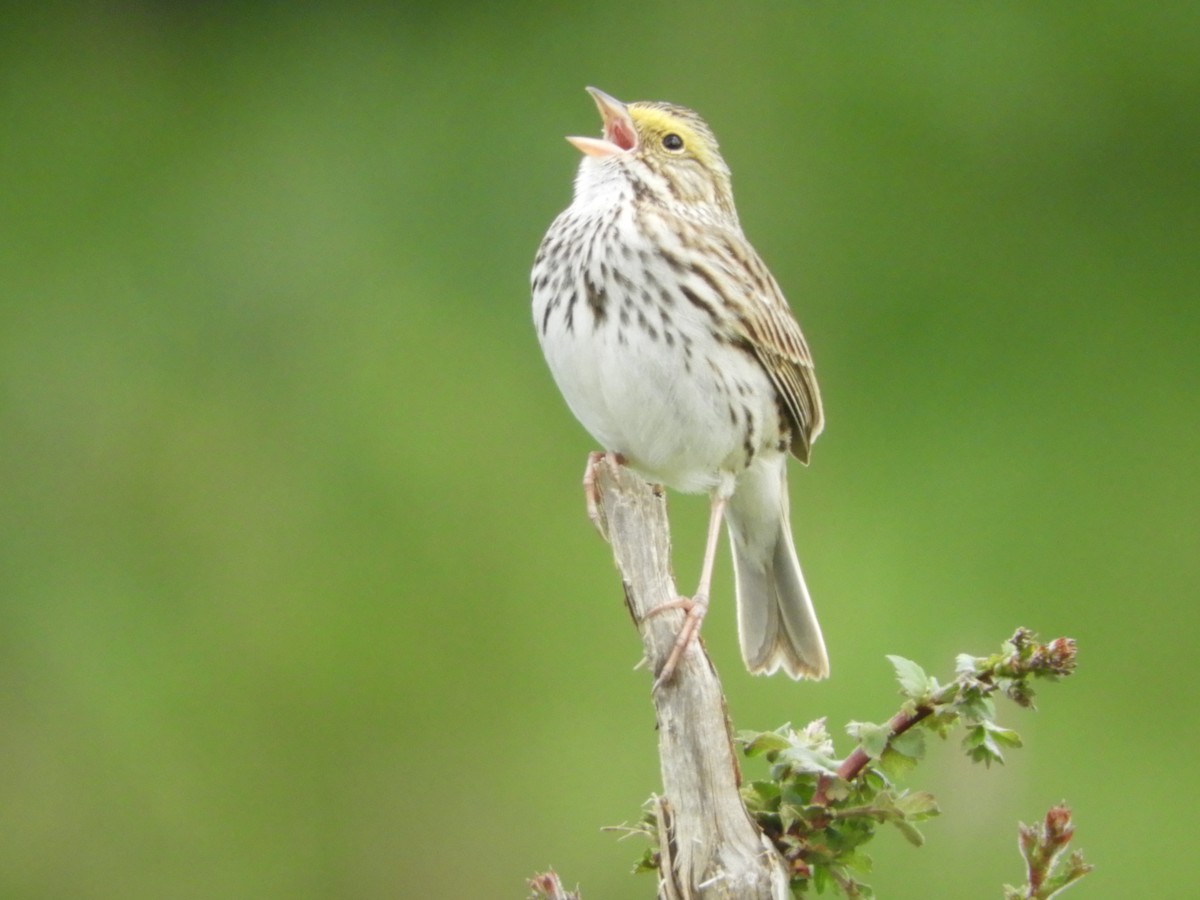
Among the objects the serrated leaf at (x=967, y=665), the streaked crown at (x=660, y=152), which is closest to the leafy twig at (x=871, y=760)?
the serrated leaf at (x=967, y=665)

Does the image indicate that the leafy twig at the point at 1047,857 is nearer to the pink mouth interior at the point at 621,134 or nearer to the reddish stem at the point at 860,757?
the reddish stem at the point at 860,757

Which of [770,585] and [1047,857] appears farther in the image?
[770,585]

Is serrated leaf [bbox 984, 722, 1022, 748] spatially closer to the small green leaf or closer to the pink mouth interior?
the small green leaf

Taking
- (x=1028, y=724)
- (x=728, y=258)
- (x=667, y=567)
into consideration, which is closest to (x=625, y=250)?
(x=728, y=258)

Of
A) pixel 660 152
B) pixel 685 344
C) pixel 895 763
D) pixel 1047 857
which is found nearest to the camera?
pixel 1047 857

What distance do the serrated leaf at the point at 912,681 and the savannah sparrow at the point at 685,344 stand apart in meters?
0.88

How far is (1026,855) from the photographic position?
156 centimetres

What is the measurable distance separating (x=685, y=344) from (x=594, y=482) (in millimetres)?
292

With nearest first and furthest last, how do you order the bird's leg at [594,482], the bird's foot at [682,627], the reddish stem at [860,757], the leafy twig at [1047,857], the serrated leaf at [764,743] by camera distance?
the leafy twig at [1047,857]
the reddish stem at [860,757]
the serrated leaf at [764,743]
the bird's foot at [682,627]
the bird's leg at [594,482]

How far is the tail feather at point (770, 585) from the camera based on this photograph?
309 centimetres

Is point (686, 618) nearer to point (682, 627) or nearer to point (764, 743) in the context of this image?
point (682, 627)

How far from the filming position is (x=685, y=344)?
9.21 feet

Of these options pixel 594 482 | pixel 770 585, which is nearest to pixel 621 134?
pixel 594 482

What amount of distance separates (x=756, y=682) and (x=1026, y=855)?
2382 millimetres
